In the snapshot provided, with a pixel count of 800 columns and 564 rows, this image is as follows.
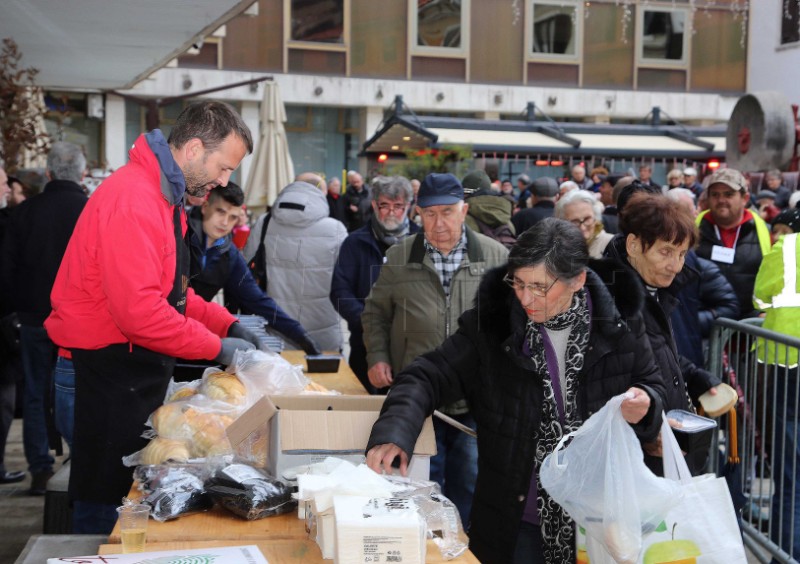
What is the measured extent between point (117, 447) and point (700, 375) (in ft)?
7.25

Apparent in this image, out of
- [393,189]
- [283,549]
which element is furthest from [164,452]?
[393,189]

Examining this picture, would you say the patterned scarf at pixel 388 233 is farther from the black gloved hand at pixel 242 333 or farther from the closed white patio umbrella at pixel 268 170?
the closed white patio umbrella at pixel 268 170


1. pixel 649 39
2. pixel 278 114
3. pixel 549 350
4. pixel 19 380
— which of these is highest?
pixel 649 39

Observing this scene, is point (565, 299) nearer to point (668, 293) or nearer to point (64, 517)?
point (668, 293)

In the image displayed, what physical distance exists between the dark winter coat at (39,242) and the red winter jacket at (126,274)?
7.68 ft

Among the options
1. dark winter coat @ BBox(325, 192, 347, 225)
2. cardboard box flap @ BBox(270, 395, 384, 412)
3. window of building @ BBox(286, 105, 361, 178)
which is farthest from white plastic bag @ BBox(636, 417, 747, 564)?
window of building @ BBox(286, 105, 361, 178)

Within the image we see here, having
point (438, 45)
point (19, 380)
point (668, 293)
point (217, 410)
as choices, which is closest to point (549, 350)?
point (668, 293)

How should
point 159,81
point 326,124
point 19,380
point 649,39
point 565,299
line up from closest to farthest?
point 565,299 < point 19,380 < point 159,81 < point 326,124 < point 649,39

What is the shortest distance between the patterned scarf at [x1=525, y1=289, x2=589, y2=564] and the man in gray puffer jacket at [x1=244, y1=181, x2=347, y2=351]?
10.9ft

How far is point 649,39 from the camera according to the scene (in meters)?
30.0

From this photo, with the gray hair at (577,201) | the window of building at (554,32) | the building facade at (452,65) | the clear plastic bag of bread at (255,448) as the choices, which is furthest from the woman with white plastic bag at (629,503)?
the window of building at (554,32)

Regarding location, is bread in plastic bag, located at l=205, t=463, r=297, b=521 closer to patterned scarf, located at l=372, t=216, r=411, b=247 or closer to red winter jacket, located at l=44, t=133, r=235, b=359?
red winter jacket, located at l=44, t=133, r=235, b=359

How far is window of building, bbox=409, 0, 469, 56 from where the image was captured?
1105 inches

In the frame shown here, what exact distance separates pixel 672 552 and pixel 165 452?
154 centimetres
